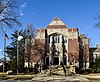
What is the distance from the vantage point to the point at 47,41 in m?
54.9

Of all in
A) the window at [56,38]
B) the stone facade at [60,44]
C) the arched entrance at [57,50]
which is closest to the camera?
the stone facade at [60,44]

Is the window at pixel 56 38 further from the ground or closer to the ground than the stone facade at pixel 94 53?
further from the ground

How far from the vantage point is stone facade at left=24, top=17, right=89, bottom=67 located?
174 ft

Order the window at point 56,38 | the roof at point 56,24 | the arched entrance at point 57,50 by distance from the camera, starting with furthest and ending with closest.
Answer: the roof at point 56,24
the window at point 56,38
the arched entrance at point 57,50

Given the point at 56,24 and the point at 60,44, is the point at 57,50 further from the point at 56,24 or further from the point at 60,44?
the point at 56,24

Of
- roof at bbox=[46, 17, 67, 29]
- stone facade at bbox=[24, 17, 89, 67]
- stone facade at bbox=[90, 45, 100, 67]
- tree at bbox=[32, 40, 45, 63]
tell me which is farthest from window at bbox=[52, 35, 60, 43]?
stone facade at bbox=[90, 45, 100, 67]

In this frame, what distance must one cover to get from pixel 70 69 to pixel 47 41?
11.3 metres

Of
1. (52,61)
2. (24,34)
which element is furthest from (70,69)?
(24,34)

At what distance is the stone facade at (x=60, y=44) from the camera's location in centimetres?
5297

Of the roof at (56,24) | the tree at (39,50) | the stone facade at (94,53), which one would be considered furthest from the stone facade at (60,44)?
the stone facade at (94,53)

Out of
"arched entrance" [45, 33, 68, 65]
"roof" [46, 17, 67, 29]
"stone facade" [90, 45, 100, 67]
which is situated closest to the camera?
"arched entrance" [45, 33, 68, 65]

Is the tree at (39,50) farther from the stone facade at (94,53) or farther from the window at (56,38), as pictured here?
the stone facade at (94,53)

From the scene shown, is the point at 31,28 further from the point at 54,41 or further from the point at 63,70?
the point at 63,70

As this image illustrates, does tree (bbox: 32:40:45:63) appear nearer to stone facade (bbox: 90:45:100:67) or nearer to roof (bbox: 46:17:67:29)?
roof (bbox: 46:17:67:29)
